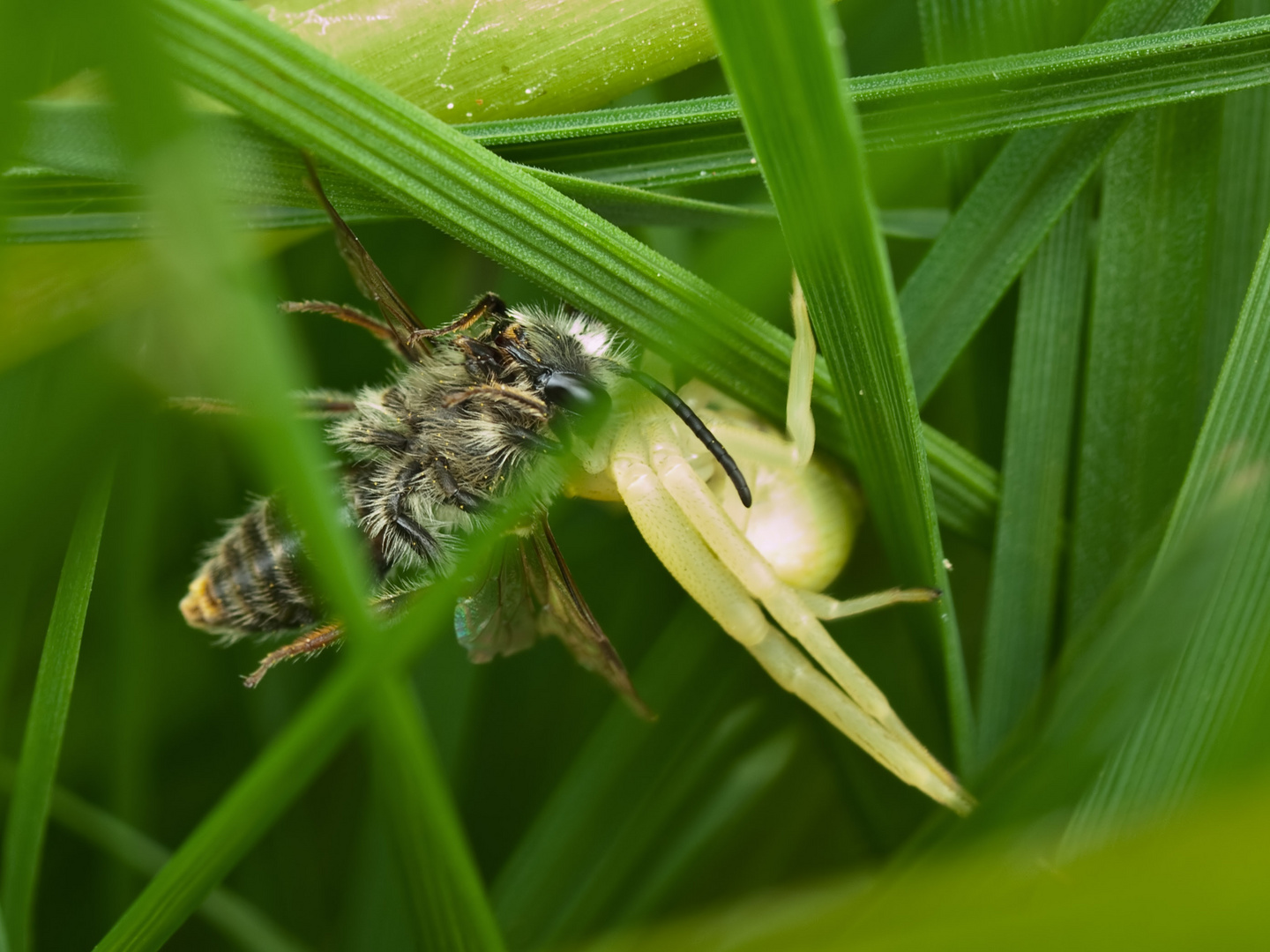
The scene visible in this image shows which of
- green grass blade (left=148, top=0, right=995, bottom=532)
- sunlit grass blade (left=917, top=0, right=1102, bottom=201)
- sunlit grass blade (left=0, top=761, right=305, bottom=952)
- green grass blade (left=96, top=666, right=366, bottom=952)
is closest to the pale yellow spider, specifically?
green grass blade (left=148, top=0, right=995, bottom=532)

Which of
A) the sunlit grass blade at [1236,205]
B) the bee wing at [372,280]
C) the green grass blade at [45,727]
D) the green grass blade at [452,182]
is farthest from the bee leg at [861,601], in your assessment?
the green grass blade at [45,727]

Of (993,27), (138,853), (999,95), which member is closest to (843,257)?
(999,95)

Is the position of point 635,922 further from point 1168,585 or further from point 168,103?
point 168,103

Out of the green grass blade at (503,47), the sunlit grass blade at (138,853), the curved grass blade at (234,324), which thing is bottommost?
the sunlit grass blade at (138,853)

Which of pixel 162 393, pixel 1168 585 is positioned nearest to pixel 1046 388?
pixel 1168 585

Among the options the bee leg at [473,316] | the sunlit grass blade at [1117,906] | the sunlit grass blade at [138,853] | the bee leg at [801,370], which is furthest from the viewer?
the sunlit grass blade at [138,853]

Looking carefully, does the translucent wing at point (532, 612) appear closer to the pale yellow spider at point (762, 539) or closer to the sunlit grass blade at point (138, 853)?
the pale yellow spider at point (762, 539)

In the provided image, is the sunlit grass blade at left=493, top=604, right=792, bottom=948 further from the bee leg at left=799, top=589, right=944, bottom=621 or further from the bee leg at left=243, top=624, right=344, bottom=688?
the bee leg at left=243, top=624, right=344, bottom=688
